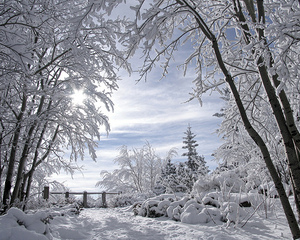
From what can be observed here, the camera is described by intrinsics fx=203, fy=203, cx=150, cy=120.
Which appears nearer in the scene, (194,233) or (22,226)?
(22,226)

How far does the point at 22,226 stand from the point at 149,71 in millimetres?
2985

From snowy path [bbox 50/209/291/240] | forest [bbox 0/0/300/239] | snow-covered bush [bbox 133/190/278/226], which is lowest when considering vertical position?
snowy path [bbox 50/209/291/240]

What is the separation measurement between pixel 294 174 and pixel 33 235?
3430mm

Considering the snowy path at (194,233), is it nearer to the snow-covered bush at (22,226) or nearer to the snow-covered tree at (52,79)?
the snow-covered bush at (22,226)

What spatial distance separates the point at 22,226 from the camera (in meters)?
2.78

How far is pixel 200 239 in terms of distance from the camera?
11.9ft

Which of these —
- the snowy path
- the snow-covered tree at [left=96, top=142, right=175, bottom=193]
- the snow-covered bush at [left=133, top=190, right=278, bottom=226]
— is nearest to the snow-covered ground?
the snowy path

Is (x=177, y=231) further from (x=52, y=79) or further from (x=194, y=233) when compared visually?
(x=52, y=79)

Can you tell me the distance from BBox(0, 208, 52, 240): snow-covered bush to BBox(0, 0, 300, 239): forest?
49 centimetres

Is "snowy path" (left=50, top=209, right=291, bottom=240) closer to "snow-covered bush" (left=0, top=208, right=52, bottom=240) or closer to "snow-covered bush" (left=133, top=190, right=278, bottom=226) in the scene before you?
"snow-covered bush" (left=133, top=190, right=278, bottom=226)

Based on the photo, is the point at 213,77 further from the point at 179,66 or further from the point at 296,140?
the point at 296,140

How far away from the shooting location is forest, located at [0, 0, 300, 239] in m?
2.51

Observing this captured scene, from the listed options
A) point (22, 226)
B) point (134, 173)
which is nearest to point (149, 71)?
point (22, 226)

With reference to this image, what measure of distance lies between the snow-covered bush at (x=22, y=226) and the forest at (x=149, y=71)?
0.49 meters
